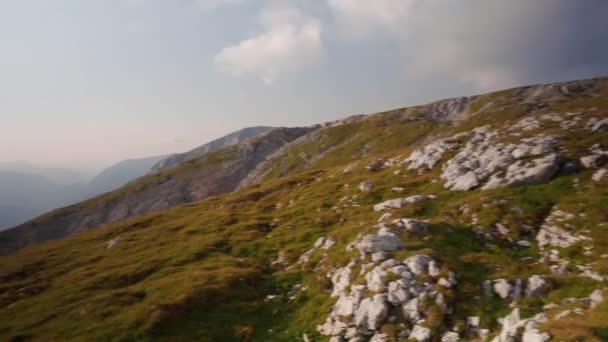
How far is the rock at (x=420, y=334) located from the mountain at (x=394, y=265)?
2.5 inches

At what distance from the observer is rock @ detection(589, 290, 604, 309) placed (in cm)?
2018

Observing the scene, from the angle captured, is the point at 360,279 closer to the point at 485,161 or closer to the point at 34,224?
the point at 485,161

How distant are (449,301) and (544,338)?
709cm

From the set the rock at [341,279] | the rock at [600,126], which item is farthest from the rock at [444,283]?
the rock at [600,126]

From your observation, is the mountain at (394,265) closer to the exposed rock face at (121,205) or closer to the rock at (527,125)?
the rock at (527,125)

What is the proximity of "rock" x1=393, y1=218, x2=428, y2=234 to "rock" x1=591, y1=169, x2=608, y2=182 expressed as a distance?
65.0 feet

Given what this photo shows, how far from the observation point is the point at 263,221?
2427 inches

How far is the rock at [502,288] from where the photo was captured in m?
23.8

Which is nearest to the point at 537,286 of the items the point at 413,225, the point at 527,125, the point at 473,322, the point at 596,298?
the point at 596,298

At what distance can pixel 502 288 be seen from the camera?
24266 mm

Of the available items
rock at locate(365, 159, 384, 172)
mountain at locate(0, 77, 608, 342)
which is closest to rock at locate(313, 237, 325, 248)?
mountain at locate(0, 77, 608, 342)

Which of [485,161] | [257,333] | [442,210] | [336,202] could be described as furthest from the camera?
[336,202]

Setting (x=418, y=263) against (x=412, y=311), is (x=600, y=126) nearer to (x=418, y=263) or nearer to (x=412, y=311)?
(x=418, y=263)

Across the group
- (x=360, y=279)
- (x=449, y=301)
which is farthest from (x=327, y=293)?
(x=449, y=301)
